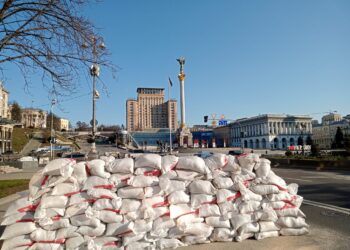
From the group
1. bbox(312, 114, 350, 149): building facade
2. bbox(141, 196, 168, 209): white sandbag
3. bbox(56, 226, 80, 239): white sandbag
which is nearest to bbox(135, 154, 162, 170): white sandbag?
bbox(141, 196, 168, 209): white sandbag

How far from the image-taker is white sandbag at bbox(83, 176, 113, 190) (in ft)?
15.0

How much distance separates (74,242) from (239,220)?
2599 millimetres

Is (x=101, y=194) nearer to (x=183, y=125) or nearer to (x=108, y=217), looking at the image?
(x=108, y=217)

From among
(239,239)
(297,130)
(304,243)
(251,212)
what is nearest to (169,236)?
(239,239)

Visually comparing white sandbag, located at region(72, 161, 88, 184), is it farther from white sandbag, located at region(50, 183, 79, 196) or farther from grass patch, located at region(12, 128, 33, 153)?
grass patch, located at region(12, 128, 33, 153)

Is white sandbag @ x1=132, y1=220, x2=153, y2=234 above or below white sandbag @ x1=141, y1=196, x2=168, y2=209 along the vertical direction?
below

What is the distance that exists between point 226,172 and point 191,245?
139cm

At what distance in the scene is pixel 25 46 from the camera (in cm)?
670

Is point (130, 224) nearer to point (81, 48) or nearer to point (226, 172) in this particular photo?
point (226, 172)

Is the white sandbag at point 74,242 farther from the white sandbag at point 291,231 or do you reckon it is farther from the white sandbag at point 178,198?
the white sandbag at point 291,231

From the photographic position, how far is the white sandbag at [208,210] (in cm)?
475

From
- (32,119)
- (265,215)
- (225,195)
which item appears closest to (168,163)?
(225,195)

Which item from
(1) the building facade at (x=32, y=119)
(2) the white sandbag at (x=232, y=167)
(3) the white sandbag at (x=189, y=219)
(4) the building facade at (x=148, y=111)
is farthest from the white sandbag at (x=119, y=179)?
(4) the building facade at (x=148, y=111)

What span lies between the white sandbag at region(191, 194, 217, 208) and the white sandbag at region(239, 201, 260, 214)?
494mm
